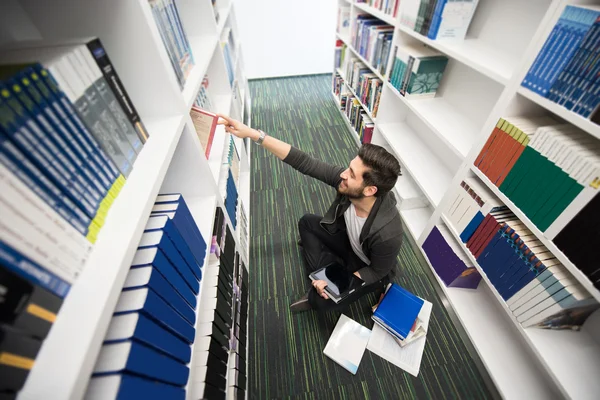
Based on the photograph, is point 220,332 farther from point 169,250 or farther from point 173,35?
point 173,35

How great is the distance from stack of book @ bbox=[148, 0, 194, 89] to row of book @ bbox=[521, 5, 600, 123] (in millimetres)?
1264

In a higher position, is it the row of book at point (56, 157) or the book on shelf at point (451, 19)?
the book on shelf at point (451, 19)

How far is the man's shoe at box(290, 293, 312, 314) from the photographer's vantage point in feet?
4.96

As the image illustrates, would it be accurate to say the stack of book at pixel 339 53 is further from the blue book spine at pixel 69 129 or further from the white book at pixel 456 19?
the blue book spine at pixel 69 129

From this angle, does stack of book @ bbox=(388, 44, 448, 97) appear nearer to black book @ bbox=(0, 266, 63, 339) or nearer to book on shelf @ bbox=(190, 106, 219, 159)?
book on shelf @ bbox=(190, 106, 219, 159)

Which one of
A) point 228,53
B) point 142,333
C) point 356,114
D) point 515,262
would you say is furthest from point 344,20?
point 142,333

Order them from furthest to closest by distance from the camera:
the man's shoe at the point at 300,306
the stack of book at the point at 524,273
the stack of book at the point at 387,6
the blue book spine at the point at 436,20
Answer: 1. the stack of book at the point at 387,6
2. the man's shoe at the point at 300,306
3. the blue book spine at the point at 436,20
4. the stack of book at the point at 524,273

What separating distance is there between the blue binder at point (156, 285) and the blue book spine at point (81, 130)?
0.22 m

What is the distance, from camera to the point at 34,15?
2.04 feet

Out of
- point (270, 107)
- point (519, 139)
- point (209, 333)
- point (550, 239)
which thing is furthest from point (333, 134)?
point (209, 333)

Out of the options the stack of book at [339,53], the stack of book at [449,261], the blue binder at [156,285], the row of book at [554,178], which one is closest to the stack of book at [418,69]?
the row of book at [554,178]

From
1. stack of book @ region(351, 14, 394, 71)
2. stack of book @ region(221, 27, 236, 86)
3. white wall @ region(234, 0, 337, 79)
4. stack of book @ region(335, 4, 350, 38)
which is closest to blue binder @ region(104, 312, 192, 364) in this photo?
stack of book @ region(221, 27, 236, 86)

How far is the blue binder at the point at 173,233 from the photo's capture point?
2.11ft

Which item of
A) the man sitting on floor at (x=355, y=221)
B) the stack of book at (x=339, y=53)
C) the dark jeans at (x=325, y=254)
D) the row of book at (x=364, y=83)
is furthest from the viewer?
the stack of book at (x=339, y=53)
